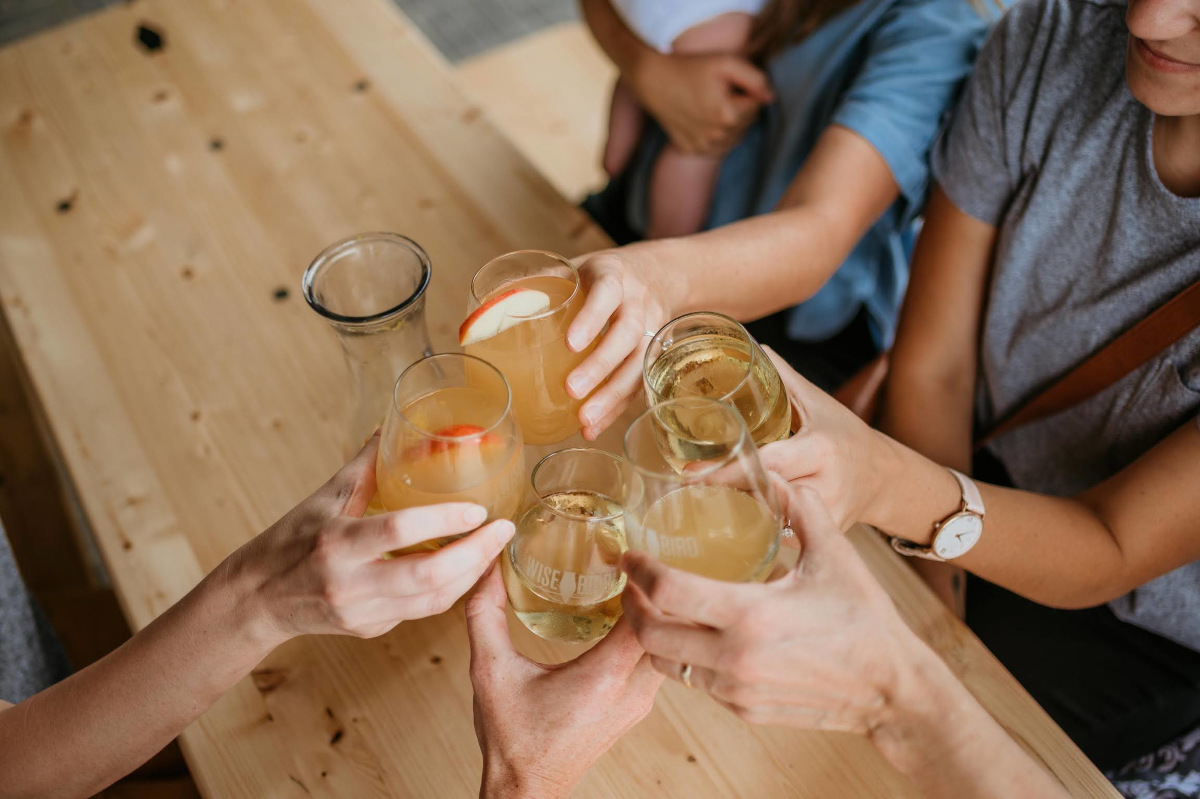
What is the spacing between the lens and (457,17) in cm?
332

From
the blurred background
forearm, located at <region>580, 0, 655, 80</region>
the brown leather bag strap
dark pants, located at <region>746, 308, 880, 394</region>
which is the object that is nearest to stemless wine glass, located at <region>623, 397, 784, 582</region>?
the brown leather bag strap

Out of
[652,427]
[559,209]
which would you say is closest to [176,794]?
[652,427]

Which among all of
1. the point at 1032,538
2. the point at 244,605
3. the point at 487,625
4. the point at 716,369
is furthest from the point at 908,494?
the point at 244,605

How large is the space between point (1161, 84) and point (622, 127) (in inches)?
45.6

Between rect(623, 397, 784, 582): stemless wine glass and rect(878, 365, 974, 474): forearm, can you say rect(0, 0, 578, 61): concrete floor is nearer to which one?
rect(878, 365, 974, 474): forearm

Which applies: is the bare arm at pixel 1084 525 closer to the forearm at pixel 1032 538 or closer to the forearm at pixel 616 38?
the forearm at pixel 1032 538

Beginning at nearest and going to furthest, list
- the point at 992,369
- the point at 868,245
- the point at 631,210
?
the point at 992,369 → the point at 868,245 → the point at 631,210

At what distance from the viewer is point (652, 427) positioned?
84 centimetres

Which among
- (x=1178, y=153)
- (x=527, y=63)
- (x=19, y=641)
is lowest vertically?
(x=527, y=63)

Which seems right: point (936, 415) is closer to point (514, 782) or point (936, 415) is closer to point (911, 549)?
point (911, 549)

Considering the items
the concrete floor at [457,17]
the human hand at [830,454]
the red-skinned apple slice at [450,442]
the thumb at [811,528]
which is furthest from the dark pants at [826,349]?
the concrete floor at [457,17]

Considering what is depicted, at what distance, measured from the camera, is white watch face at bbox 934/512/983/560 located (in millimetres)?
A: 1140

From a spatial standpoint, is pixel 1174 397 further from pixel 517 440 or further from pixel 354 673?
pixel 354 673

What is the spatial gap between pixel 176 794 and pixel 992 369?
1.35 metres
